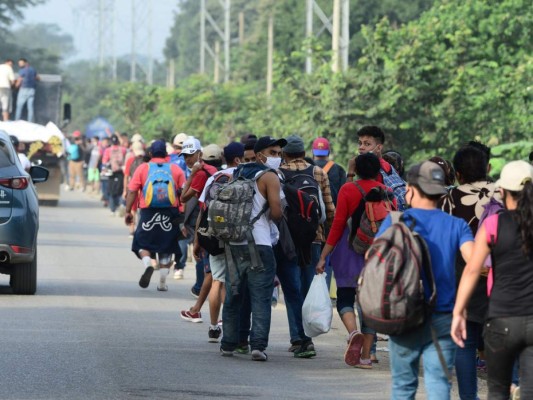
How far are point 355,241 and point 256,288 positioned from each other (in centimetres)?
91

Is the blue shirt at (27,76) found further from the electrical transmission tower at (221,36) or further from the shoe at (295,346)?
the electrical transmission tower at (221,36)

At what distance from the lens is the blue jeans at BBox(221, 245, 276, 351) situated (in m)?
12.0

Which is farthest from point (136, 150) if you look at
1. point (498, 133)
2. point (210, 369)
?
point (210, 369)

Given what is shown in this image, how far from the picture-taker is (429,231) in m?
8.15

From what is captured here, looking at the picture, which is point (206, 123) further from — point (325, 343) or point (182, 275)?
point (325, 343)

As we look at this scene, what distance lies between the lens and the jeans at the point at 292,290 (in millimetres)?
12508

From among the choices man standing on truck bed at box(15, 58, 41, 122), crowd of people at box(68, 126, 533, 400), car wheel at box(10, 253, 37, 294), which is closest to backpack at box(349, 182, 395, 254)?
crowd of people at box(68, 126, 533, 400)

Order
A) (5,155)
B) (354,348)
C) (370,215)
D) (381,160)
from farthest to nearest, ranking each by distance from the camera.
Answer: (5,155) → (381,160) → (354,348) → (370,215)

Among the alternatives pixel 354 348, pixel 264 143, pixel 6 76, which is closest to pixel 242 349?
pixel 354 348

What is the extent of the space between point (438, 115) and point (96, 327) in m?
16.6

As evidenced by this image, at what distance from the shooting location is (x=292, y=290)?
12.6 metres

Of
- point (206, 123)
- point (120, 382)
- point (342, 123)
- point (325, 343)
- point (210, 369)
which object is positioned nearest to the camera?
point (120, 382)

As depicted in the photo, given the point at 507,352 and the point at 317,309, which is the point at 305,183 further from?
the point at 507,352

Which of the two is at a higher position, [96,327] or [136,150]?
[136,150]
